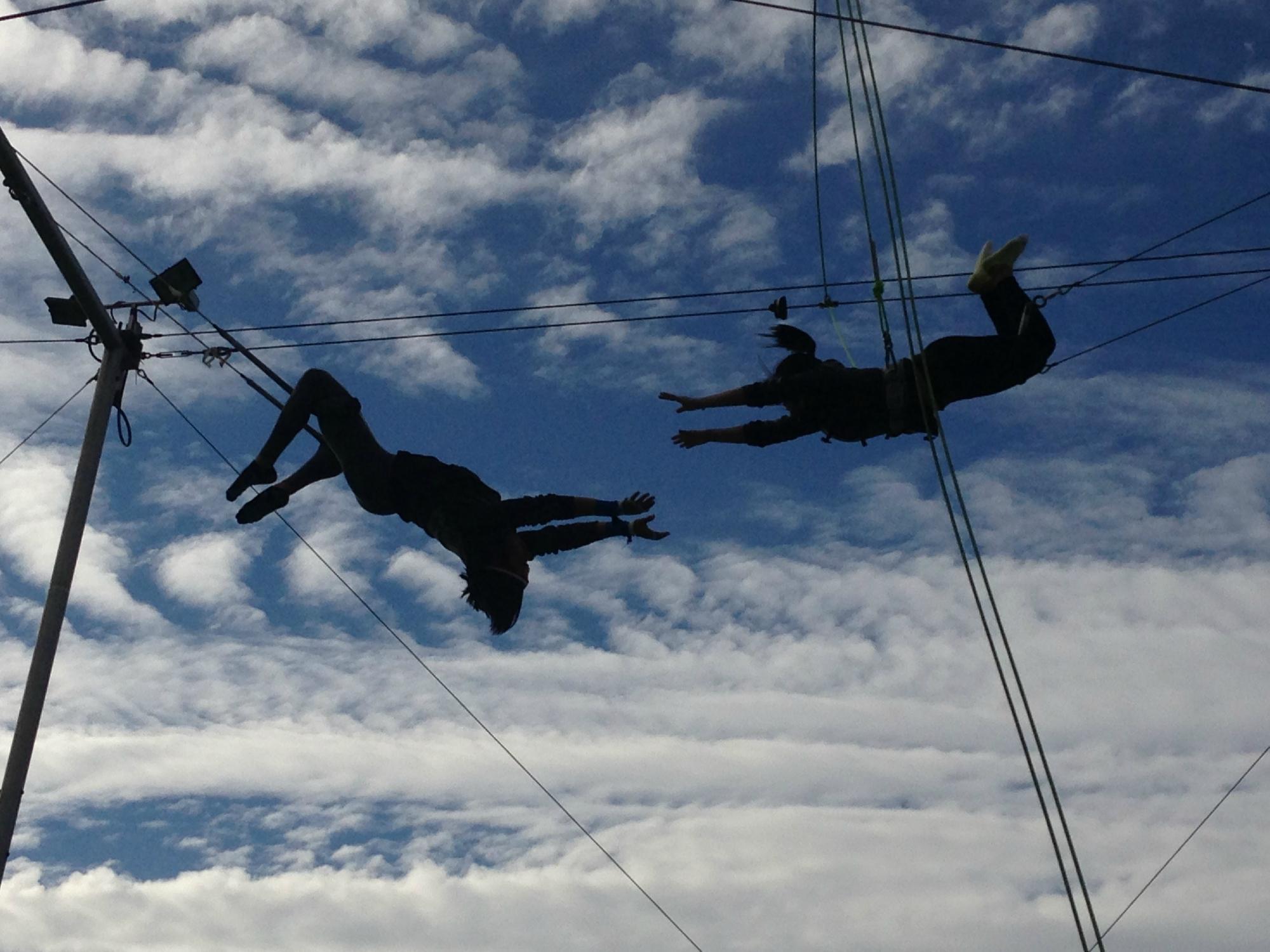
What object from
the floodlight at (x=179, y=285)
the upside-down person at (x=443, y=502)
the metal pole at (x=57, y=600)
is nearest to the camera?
the metal pole at (x=57, y=600)

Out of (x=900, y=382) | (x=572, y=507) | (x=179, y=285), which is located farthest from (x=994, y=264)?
(x=179, y=285)

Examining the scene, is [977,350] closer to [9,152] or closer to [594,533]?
[594,533]

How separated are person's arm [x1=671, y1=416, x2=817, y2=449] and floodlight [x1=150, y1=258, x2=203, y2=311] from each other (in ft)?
11.5

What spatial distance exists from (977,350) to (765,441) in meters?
1.25

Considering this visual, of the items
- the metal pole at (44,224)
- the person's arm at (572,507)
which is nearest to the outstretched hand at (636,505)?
the person's arm at (572,507)

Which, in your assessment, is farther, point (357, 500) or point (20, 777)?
point (357, 500)

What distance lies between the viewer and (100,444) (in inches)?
368

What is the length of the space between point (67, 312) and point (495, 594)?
10.8ft

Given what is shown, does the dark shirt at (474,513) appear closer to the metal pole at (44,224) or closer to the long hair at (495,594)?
the long hair at (495,594)

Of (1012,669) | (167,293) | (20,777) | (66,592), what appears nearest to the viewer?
(1012,669)

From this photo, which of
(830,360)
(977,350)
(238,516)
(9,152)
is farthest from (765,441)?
(9,152)

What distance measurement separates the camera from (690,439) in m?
8.59

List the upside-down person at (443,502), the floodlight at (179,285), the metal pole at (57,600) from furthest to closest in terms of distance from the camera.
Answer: the floodlight at (179,285) < the upside-down person at (443,502) < the metal pole at (57,600)

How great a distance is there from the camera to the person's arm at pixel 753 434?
860 centimetres
